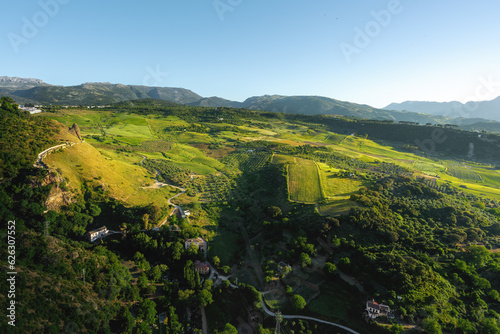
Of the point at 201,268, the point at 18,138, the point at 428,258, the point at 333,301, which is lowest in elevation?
the point at 333,301

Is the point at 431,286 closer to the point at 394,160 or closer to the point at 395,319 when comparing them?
the point at 395,319

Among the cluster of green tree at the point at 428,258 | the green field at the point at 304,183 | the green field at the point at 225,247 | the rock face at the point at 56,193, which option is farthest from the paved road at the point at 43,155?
the cluster of green tree at the point at 428,258

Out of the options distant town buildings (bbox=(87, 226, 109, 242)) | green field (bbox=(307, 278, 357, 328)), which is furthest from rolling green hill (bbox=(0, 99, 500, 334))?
distant town buildings (bbox=(87, 226, 109, 242))

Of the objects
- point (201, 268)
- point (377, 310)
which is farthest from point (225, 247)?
point (377, 310)

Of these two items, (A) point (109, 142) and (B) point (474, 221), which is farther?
(A) point (109, 142)

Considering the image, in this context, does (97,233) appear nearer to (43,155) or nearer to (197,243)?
(197,243)

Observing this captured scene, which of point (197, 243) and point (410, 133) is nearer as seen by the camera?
point (197, 243)

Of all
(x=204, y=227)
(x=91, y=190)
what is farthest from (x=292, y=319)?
(x=91, y=190)
